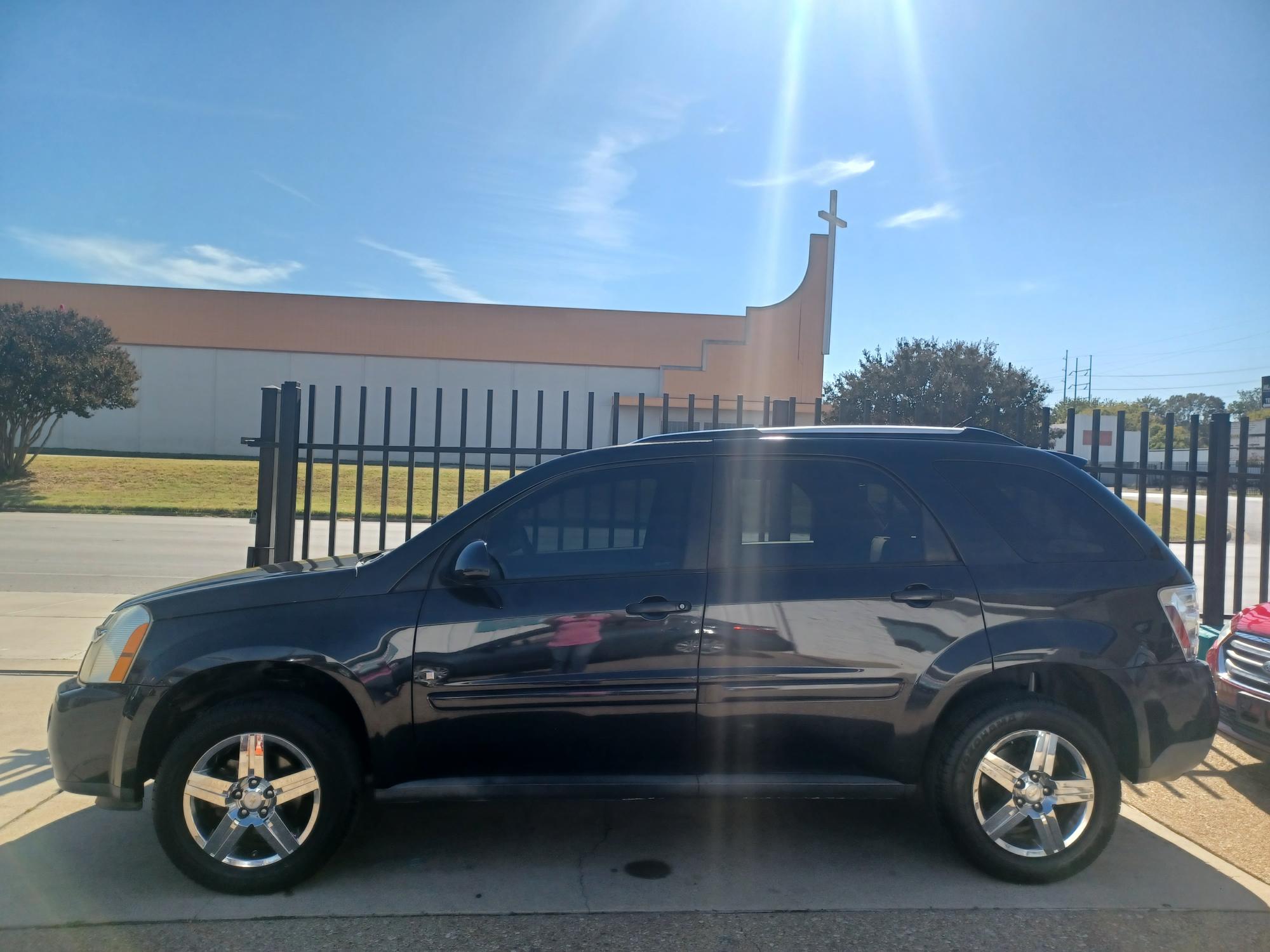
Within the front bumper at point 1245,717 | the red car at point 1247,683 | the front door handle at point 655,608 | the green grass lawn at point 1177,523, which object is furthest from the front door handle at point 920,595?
the green grass lawn at point 1177,523

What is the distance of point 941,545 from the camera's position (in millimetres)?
4051

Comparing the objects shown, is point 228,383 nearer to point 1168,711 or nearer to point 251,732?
point 251,732

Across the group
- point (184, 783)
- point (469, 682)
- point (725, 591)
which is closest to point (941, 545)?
point (725, 591)

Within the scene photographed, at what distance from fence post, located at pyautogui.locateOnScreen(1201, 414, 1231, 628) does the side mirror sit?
247 inches

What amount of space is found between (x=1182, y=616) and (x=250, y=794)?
13.2 feet

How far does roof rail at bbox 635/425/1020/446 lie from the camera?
14.1 feet

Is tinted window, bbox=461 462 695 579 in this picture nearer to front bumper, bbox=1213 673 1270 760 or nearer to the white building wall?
front bumper, bbox=1213 673 1270 760

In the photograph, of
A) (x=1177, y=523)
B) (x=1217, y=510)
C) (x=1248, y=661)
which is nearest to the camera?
(x=1248, y=661)

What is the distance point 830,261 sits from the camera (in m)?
38.3

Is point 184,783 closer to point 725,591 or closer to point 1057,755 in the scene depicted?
point 725,591

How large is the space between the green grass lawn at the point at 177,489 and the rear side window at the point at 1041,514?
62.4 ft

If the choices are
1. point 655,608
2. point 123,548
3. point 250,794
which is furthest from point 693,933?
point 123,548

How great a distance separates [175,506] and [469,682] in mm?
23425

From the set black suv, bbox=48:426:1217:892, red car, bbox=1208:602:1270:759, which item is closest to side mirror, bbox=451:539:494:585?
black suv, bbox=48:426:1217:892
